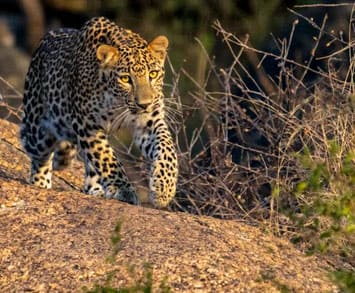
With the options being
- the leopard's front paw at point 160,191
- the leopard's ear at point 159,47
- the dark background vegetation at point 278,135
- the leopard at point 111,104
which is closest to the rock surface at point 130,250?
the dark background vegetation at point 278,135

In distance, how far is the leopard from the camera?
9.97 m

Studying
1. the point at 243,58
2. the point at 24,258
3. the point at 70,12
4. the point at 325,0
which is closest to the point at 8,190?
the point at 24,258

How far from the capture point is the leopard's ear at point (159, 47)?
33.8 feet

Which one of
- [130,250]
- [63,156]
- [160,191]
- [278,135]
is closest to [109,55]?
[160,191]

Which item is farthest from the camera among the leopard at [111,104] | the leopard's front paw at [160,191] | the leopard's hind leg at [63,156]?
the leopard's hind leg at [63,156]

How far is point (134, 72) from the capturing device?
1012 cm

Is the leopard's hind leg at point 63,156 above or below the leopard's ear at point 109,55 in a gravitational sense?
below

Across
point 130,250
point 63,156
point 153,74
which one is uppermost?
point 153,74

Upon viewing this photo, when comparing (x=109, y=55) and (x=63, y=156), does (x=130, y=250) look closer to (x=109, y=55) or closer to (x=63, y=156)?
(x=109, y=55)

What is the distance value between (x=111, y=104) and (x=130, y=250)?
2.04m

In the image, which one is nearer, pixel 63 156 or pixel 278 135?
pixel 278 135

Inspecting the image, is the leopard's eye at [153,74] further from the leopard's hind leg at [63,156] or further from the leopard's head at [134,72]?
the leopard's hind leg at [63,156]

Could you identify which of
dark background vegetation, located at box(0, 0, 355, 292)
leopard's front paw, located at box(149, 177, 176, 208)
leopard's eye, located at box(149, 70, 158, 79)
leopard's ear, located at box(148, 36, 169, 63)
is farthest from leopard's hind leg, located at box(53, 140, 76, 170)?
leopard's front paw, located at box(149, 177, 176, 208)

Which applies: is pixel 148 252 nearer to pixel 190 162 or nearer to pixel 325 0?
pixel 190 162
